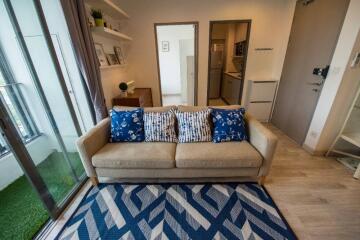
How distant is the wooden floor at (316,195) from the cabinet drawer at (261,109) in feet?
4.28

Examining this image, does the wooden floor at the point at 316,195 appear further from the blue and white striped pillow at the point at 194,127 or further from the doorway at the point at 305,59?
the blue and white striped pillow at the point at 194,127

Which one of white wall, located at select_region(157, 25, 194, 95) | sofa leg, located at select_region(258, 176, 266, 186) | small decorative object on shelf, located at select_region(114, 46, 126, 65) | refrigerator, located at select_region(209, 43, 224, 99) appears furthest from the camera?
white wall, located at select_region(157, 25, 194, 95)

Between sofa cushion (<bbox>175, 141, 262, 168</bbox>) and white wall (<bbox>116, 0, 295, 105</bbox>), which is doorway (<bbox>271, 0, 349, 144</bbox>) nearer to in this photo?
white wall (<bbox>116, 0, 295, 105</bbox>)

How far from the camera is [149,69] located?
3.53 meters

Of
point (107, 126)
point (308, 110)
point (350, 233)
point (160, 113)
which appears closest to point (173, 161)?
point (160, 113)

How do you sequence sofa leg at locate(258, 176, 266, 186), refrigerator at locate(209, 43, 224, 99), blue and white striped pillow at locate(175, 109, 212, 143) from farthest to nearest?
refrigerator at locate(209, 43, 224, 99) → blue and white striped pillow at locate(175, 109, 212, 143) → sofa leg at locate(258, 176, 266, 186)

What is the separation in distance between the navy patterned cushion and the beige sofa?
0.34 ft

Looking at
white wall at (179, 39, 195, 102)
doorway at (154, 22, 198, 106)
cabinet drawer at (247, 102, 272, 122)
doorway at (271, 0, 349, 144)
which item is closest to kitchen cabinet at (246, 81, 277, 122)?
cabinet drawer at (247, 102, 272, 122)

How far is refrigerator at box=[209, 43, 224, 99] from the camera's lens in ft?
16.5

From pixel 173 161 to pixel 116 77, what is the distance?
6.92ft

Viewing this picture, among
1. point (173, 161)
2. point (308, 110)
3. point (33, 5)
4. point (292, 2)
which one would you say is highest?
point (292, 2)

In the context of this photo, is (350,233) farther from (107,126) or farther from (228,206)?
(107,126)

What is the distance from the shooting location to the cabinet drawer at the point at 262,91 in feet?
10.5

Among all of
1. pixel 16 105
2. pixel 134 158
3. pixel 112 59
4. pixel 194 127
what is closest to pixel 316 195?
pixel 194 127
